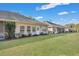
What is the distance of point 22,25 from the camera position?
22.4 feet

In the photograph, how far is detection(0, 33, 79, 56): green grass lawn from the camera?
6.60 meters

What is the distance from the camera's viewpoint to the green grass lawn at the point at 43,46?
6.60 m

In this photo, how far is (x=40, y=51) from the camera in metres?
6.63

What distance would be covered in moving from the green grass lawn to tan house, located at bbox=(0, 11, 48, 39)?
0.15 metres

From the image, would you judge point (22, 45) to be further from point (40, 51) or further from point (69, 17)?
point (69, 17)

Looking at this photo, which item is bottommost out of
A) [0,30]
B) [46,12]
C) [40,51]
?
[40,51]

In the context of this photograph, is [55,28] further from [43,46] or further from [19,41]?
[19,41]

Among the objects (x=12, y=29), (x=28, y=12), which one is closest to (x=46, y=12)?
(x=28, y=12)

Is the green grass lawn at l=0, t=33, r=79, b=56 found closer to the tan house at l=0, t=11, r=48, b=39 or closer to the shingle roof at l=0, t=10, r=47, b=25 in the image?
the tan house at l=0, t=11, r=48, b=39

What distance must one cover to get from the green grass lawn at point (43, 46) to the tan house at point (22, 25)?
15 cm

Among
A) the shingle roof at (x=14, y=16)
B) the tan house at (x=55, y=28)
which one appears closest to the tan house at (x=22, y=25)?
the shingle roof at (x=14, y=16)

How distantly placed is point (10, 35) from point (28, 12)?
2.31 ft

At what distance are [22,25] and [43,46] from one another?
731 millimetres

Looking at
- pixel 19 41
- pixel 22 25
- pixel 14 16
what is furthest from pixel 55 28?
pixel 14 16
